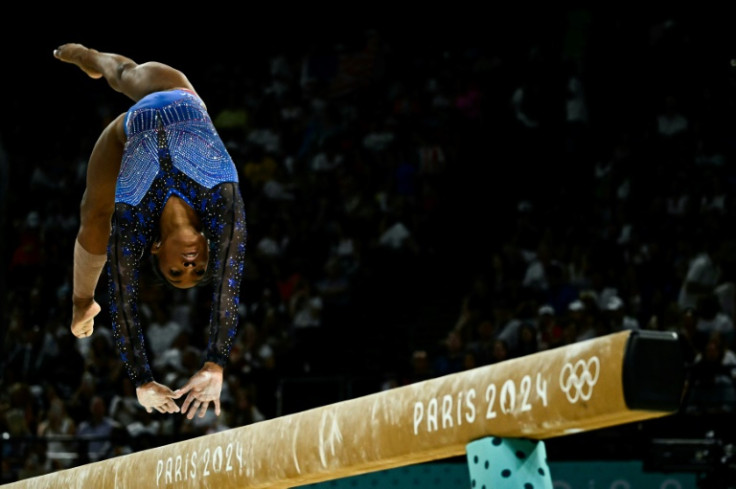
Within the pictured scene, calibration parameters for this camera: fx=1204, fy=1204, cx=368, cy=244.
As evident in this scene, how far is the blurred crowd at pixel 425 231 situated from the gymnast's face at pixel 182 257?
4.69m

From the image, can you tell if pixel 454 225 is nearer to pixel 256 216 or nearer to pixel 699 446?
pixel 256 216

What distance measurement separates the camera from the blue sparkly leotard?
13.6 feet

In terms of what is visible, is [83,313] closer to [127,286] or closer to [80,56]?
[127,286]

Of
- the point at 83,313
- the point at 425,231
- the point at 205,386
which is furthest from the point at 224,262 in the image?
the point at 425,231

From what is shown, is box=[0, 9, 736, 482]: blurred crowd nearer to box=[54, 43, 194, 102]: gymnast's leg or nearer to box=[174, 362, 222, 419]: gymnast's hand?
box=[54, 43, 194, 102]: gymnast's leg

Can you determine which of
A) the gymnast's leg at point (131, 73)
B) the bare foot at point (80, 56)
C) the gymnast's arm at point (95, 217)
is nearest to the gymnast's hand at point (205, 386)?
the gymnast's arm at point (95, 217)

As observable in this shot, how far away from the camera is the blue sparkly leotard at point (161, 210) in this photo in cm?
414

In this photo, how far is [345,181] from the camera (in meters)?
12.1

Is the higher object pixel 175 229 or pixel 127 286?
pixel 175 229

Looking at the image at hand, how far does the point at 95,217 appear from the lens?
4902mm

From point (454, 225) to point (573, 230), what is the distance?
5.08 feet

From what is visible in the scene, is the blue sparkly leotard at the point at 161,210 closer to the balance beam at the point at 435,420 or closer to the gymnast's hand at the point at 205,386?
the gymnast's hand at the point at 205,386

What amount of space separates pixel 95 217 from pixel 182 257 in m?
0.88

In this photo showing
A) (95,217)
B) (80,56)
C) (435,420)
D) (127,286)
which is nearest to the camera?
(435,420)
